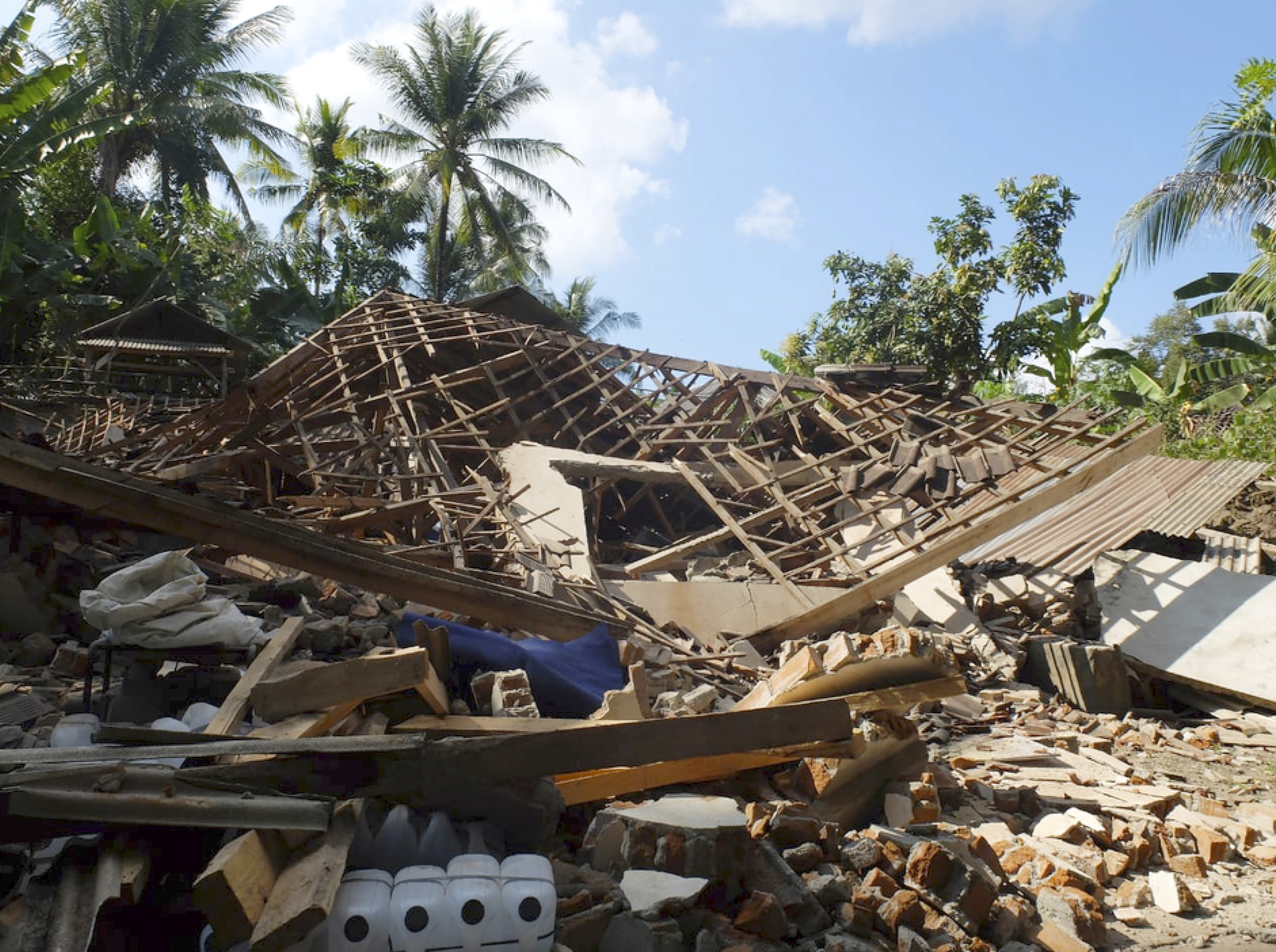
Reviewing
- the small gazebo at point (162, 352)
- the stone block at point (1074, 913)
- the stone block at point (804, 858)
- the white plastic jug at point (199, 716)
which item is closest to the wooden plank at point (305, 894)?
the white plastic jug at point (199, 716)

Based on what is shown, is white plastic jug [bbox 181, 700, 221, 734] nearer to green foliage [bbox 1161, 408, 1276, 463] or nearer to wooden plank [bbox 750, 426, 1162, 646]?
wooden plank [bbox 750, 426, 1162, 646]

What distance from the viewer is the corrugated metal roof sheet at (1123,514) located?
9352 mm

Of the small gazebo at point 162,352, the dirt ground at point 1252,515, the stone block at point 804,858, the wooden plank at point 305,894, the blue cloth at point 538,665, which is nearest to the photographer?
the wooden plank at point 305,894

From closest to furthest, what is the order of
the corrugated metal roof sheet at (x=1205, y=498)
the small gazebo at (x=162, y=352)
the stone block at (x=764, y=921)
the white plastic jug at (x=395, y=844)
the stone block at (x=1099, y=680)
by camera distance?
the white plastic jug at (x=395, y=844) → the stone block at (x=764, y=921) → the stone block at (x=1099, y=680) → the corrugated metal roof sheet at (x=1205, y=498) → the small gazebo at (x=162, y=352)

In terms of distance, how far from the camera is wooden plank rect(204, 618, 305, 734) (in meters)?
3.66

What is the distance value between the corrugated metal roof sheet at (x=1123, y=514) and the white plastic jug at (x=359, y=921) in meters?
7.91

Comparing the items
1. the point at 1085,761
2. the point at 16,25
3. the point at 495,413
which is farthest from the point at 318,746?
the point at 16,25

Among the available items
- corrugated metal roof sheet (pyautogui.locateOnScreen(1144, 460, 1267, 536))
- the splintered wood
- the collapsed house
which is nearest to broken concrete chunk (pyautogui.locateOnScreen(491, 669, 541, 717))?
the collapsed house

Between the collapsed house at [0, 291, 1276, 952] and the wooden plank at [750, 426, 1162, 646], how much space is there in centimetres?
4

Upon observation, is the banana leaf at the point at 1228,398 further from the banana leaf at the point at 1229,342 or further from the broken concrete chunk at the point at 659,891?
the broken concrete chunk at the point at 659,891

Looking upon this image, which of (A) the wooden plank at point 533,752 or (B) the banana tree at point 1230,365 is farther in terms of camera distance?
(B) the banana tree at point 1230,365

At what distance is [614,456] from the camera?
34.9 feet

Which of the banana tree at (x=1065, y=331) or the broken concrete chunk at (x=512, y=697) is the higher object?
the banana tree at (x=1065, y=331)

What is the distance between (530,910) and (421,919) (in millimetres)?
332
